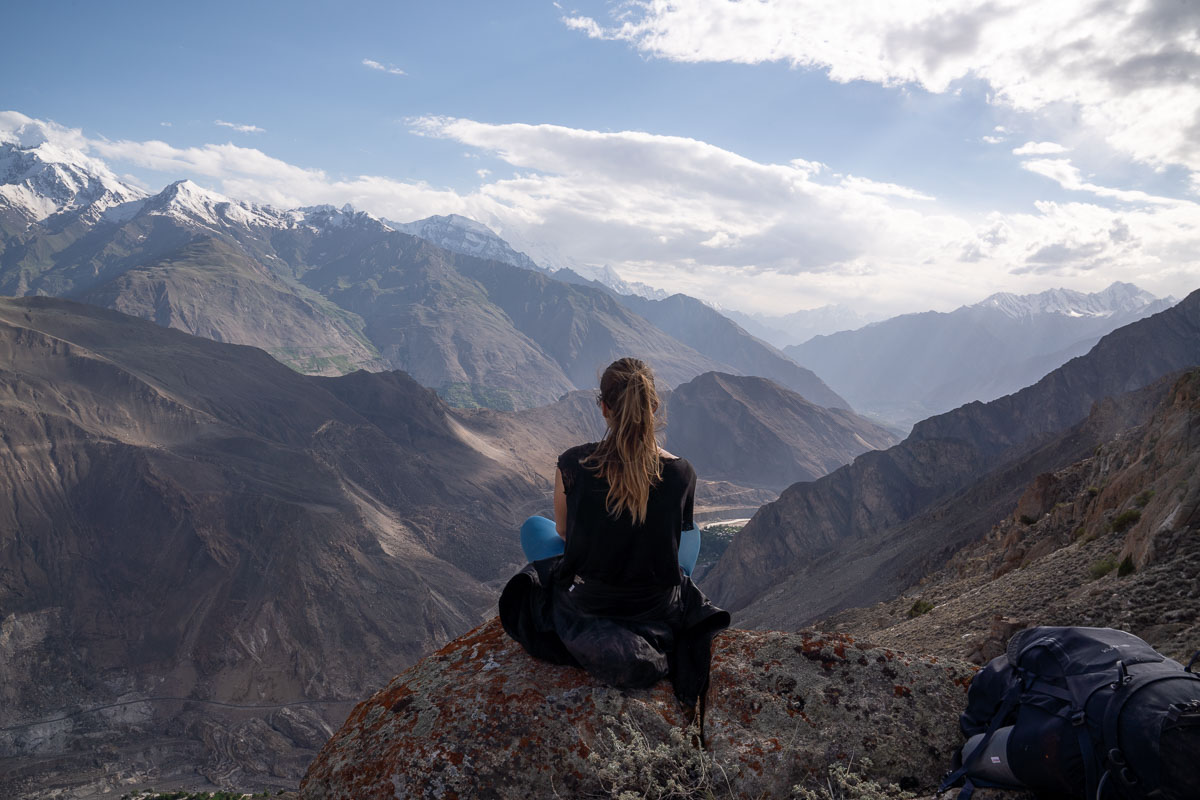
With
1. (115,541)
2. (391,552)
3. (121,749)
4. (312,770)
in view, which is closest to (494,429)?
(391,552)

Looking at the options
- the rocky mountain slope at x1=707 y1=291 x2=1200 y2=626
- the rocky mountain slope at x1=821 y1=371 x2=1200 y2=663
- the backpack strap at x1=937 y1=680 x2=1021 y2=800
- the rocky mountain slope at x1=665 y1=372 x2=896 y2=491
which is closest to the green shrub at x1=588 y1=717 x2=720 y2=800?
the backpack strap at x1=937 y1=680 x2=1021 y2=800

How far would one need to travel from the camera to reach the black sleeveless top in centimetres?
454

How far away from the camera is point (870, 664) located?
16.3 feet

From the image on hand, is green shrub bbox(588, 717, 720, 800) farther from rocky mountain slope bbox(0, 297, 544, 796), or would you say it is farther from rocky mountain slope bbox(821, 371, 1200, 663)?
rocky mountain slope bbox(0, 297, 544, 796)

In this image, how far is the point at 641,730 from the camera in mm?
4398

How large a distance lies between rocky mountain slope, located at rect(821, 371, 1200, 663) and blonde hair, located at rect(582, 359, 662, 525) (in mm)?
4831

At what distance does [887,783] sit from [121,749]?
67887mm

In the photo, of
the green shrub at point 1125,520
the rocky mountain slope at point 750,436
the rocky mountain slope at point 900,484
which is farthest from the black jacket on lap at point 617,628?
the rocky mountain slope at point 750,436

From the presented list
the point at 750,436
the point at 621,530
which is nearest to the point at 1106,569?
the point at 621,530

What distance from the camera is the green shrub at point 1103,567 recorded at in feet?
34.9

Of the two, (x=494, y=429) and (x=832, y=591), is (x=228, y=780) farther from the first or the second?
(x=494, y=429)

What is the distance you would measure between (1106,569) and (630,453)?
10183 mm

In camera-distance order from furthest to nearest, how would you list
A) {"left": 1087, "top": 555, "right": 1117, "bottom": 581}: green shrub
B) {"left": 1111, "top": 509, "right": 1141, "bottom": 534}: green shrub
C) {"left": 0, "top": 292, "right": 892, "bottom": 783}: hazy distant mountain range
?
1. {"left": 0, "top": 292, "right": 892, "bottom": 783}: hazy distant mountain range
2. {"left": 1111, "top": 509, "right": 1141, "bottom": 534}: green shrub
3. {"left": 1087, "top": 555, "right": 1117, "bottom": 581}: green shrub

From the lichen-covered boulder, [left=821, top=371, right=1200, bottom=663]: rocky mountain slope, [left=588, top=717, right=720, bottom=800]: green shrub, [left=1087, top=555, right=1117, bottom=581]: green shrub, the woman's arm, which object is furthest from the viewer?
[left=1087, top=555, right=1117, bottom=581]: green shrub
